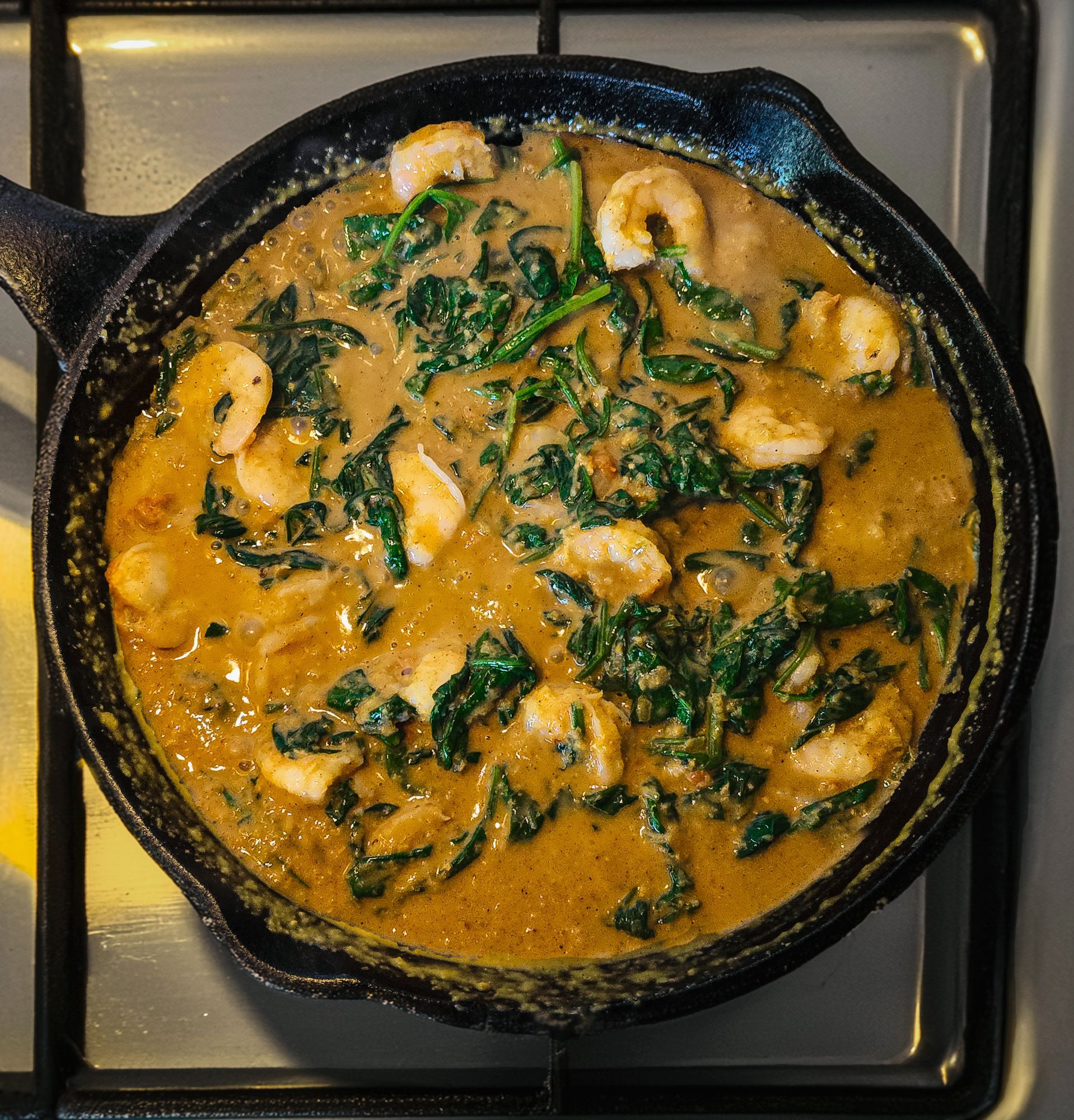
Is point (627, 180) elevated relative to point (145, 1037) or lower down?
elevated

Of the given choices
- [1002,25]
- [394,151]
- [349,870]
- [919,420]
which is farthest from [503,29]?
[349,870]

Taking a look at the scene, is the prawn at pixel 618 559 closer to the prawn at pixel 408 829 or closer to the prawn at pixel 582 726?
the prawn at pixel 582 726

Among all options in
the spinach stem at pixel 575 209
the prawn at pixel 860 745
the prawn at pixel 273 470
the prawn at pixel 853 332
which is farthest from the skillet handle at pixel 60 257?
the prawn at pixel 860 745

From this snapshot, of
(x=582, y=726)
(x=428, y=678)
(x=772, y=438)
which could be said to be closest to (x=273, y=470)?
(x=428, y=678)

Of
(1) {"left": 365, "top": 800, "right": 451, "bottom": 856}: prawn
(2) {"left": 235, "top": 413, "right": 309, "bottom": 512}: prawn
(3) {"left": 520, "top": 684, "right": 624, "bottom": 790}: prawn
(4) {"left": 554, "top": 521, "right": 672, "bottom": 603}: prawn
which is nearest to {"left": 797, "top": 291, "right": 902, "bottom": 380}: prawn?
(4) {"left": 554, "top": 521, "right": 672, "bottom": 603}: prawn

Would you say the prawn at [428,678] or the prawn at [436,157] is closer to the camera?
the prawn at [428,678]

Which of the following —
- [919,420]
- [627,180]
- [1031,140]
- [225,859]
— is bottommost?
[225,859]

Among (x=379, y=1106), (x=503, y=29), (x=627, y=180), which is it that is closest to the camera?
(x=627, y=180)

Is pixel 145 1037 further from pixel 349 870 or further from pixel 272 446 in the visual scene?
pixel 272 446
